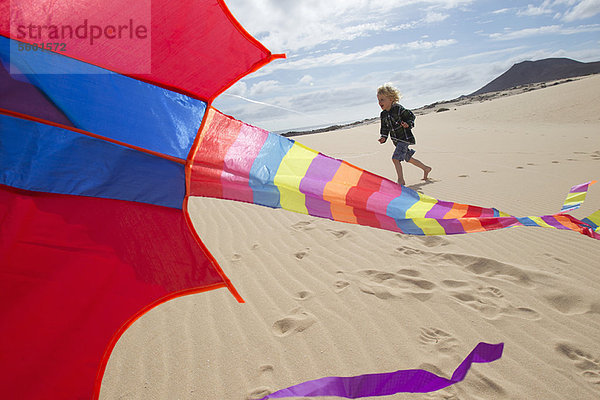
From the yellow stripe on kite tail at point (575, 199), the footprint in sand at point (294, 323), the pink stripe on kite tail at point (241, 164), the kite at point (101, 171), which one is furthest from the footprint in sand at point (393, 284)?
the pink stripe on kite tail at point (241, 164)

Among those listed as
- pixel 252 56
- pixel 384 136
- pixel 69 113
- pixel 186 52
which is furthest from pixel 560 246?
pixel 69 113

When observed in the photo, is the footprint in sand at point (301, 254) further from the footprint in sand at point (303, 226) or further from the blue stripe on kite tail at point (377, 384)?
the blue stripe on kite tail at point (377, 384)

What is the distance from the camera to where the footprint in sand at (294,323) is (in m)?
2.32

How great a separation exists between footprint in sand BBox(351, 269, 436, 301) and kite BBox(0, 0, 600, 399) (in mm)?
1467

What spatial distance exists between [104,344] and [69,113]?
846mm

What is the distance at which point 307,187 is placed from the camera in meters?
1.62

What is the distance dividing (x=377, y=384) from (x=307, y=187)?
116cm

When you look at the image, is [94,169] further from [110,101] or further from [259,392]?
[259,392]

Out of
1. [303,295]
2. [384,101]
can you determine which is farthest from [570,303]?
[384,101]

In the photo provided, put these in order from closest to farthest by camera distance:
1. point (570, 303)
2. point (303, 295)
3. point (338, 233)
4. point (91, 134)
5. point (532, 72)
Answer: point (91, 134) → point (570, 303) → point (303, 295) → point (338, 233) → point (532, 72)

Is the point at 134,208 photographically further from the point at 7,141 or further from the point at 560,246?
the point at 560,246

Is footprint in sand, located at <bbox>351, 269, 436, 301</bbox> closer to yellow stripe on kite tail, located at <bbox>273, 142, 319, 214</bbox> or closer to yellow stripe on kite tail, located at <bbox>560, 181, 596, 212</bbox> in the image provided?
yellow stripe on kite tail, located at <bbox>560, 181, 596, 212</bbox>

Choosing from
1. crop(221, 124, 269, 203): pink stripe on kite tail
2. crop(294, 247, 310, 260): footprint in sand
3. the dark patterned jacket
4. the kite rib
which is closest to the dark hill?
the dark patterned jacket

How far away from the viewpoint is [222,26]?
140cm
